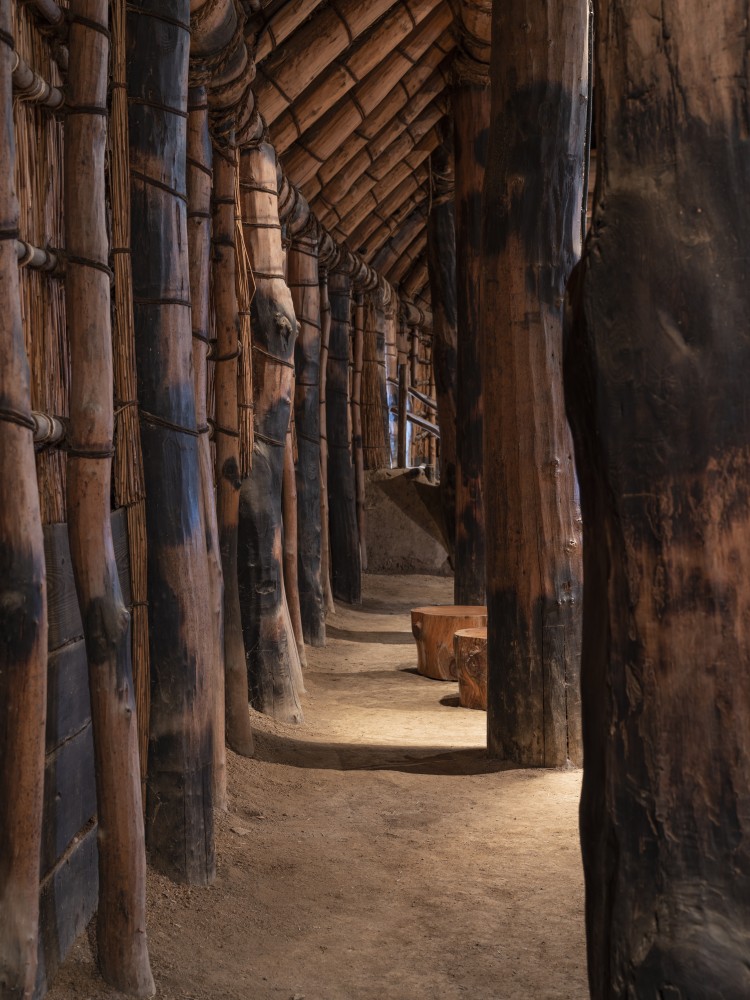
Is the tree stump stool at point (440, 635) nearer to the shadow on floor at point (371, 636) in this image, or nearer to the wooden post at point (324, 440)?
the shadow on floor at point (371, 636)

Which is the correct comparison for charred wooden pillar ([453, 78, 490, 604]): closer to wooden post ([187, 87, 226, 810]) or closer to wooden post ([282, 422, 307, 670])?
wooden post ([282, 422, 307, 670])

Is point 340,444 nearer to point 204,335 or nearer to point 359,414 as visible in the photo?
point 359,414

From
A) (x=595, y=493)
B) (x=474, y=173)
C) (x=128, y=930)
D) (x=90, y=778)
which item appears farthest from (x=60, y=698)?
(x=474, y=173)

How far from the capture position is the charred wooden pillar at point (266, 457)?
4.77m

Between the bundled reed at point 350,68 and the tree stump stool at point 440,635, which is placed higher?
the bundled reed at point 350,68

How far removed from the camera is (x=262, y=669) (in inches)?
195

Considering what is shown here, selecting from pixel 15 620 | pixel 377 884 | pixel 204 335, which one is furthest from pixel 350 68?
pixel 15 620

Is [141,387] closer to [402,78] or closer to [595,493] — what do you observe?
[595,493]

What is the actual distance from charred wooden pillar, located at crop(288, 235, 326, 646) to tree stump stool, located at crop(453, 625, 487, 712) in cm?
162

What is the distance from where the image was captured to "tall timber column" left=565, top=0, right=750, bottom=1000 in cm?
139

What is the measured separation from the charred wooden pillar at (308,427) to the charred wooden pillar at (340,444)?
1.38 metres

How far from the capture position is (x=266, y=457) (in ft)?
16.4

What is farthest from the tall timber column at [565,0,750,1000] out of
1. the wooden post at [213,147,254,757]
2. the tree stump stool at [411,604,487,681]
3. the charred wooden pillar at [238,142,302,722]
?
the tree stump stool at [411,604,487,681]

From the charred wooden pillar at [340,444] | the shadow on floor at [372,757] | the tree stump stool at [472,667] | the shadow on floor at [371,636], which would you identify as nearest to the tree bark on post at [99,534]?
the shadow on floor at [372,757]
